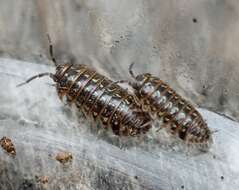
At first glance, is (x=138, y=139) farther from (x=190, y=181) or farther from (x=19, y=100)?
(x=19, y=100)

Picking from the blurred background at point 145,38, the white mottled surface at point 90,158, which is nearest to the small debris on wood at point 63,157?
the white mottled surface at point 90,158

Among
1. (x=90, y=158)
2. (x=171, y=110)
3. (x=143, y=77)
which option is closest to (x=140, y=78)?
(x=143, y=77)

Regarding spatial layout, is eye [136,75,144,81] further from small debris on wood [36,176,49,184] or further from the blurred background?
small debris on wood [36,176,49,184]

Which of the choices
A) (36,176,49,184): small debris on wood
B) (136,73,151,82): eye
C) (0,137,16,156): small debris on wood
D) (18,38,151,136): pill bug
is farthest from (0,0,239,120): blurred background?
(36,176,49,184): small debris on wood

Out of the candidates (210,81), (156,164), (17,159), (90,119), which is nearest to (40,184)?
(17,159)

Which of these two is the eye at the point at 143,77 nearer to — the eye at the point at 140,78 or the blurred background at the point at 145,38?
the eye at the point at 140,78

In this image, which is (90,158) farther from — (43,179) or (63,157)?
(43,179)

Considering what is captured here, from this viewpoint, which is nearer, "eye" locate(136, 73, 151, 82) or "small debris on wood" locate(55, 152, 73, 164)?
"small debris on wood" locate(55, 152, 73, 164)
